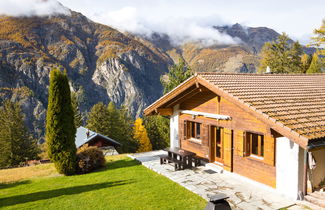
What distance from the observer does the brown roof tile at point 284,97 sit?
25.1ft

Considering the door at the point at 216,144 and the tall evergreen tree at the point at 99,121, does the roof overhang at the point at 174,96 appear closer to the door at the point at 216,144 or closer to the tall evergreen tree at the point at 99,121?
the door at the point at 216,144

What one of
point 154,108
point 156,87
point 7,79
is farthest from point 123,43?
point 154,108

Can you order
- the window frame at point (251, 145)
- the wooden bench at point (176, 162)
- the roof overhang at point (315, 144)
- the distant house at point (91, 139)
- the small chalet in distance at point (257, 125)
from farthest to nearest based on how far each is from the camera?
the distant house at point (91, 139) → the wooden bench at point (176, 162) → the window frame at point (251, 145) → the small chalet in distance at point (257, 125) → the roof overhang at point (315, 144)

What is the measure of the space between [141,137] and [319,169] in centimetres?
4448

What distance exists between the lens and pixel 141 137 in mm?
51781

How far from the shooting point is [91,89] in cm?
16088

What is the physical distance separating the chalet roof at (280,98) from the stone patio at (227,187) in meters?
2.29

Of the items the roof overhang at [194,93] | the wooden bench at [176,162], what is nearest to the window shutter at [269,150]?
the roof overhang at [194,93]

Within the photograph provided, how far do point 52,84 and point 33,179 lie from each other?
13.9 ft

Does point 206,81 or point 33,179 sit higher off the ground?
point 206,81

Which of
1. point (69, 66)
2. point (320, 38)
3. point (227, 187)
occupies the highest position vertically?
point (69, 66)

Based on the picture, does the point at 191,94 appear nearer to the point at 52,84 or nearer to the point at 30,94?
the point at 52,84

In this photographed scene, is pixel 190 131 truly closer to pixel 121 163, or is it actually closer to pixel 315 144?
pixel 121 163

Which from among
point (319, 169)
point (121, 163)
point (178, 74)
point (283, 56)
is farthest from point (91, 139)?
point (283, 56)
